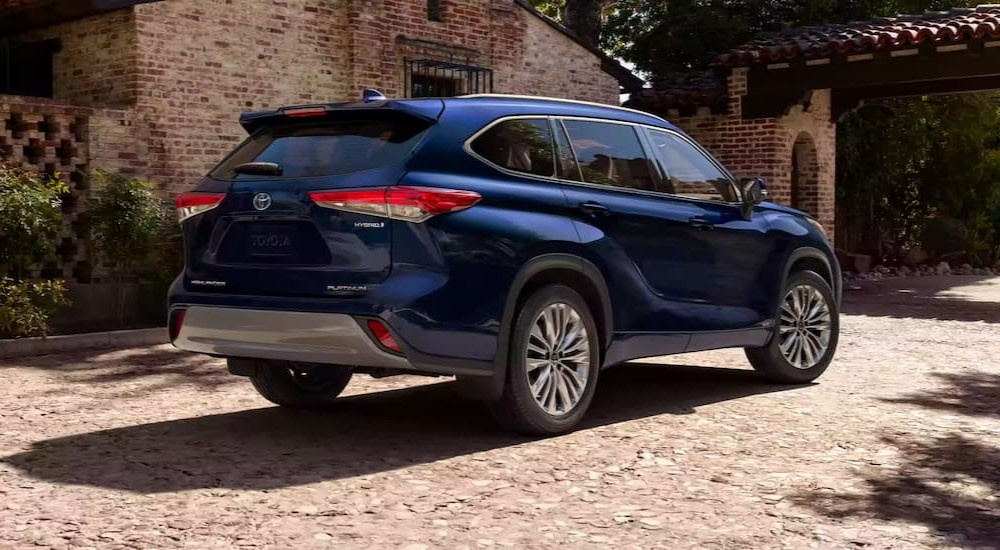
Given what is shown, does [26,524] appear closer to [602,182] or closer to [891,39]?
[602,182]

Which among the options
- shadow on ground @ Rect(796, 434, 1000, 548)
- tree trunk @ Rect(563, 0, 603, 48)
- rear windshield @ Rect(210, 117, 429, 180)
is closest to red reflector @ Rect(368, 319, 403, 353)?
rear windshield @ Rect(210, 117, 429, 180)

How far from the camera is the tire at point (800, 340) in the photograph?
303 inches

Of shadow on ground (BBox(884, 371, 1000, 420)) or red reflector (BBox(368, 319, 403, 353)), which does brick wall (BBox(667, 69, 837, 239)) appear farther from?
red reflector (BBox(368, 319, 403, 353))

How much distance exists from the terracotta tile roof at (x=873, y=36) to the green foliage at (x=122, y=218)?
32.0 feet

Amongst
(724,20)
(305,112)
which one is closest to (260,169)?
(305,112)

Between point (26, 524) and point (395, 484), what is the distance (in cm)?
149

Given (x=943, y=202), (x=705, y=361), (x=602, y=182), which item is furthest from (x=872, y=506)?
(x=943, y=202)

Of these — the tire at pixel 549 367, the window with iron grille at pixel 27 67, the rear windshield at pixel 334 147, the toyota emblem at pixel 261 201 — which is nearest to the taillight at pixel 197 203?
the rear windshield at pixel 334 147

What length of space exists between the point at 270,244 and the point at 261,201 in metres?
0.22

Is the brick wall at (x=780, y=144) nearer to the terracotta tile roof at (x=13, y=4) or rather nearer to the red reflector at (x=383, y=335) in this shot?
the terracotta tile roof at (x=13, y=4)

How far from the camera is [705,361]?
9.39 metres

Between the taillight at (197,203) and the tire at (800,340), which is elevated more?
the taillight at (197,203)

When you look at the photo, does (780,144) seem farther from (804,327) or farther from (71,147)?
(71,147)

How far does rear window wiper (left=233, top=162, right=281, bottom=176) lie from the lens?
5602mm
